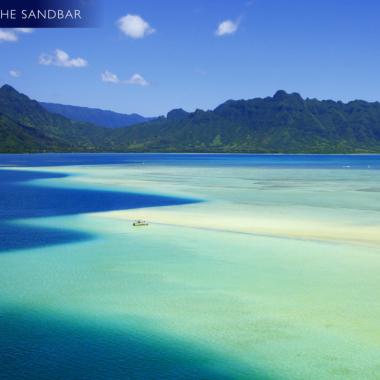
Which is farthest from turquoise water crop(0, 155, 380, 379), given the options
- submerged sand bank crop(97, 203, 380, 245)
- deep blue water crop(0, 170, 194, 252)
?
deep blue water crop(0, 170, 194, 252)

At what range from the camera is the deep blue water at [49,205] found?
40.7 meters

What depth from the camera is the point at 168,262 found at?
32719 mm

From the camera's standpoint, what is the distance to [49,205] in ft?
212

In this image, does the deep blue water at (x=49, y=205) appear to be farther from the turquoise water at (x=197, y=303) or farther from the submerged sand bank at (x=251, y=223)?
the submerged sand bank at (x=251, y=223)

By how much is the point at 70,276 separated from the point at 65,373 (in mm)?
12715

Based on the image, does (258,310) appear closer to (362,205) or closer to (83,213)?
(83,213)

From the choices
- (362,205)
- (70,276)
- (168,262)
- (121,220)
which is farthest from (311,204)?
(70,276)

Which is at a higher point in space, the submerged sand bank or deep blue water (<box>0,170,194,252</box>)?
the submerged sand bank

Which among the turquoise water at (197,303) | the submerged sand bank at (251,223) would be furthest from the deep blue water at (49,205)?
the submerged sand bank at (251,223)

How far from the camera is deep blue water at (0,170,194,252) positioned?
4072cm

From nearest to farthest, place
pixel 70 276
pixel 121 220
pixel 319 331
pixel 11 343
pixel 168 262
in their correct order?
pixel 11 343, pixel 319 331, pixel 70 276, pixel 168 262, pixel 121 220

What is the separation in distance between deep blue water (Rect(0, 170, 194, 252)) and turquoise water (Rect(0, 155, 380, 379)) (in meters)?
1.75

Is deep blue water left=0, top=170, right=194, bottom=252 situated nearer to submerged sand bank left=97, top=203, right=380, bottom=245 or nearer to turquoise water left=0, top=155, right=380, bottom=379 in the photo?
turquoise water left=0, top=155, right=380, bottom=379

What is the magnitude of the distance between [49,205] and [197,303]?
4387 centimetres
